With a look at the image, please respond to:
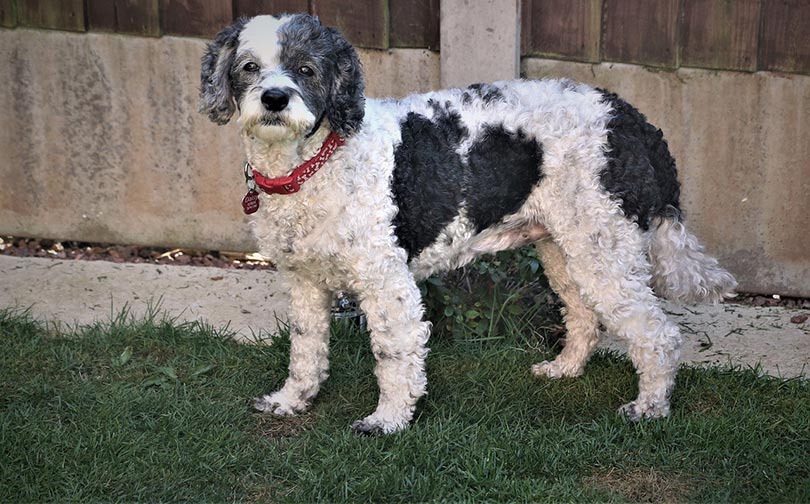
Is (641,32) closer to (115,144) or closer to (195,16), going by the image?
(195,16)

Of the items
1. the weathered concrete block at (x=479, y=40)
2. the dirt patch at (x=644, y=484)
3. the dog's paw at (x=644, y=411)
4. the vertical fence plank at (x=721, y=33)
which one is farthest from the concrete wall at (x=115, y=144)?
the dirt patch at (x=644, y=484)

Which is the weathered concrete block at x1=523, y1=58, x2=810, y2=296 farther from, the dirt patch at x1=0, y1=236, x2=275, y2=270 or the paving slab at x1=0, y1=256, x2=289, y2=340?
the dirt patch at x1=0, y1=236, x2=275, y2=270

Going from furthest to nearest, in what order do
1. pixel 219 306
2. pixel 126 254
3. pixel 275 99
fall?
1. pixel 126 254
2. pixel 219 306
3. pixel 275 99

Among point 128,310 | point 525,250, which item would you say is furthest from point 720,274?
point 128,310

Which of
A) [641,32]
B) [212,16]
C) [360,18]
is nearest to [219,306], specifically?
[212,16]

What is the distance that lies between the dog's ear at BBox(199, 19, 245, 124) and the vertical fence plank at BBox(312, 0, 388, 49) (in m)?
1.89

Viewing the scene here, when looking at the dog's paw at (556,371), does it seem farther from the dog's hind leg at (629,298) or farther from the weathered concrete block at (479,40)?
the weathered concrete block at (479,40)

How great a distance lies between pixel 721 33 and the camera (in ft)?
18.7

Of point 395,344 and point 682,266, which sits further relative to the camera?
point 682,266

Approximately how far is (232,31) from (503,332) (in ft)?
6.86

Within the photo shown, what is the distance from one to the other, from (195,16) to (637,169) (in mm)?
2888

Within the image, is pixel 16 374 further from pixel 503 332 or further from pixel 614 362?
pixel 614 362

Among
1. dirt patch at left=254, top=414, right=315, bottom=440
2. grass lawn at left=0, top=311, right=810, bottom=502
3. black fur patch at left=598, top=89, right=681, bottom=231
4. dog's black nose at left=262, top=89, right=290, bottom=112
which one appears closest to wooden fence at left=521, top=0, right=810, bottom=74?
black fur patch at left=598, top=89, right=681, bottom=231

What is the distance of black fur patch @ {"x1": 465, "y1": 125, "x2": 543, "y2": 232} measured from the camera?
14.4ft
